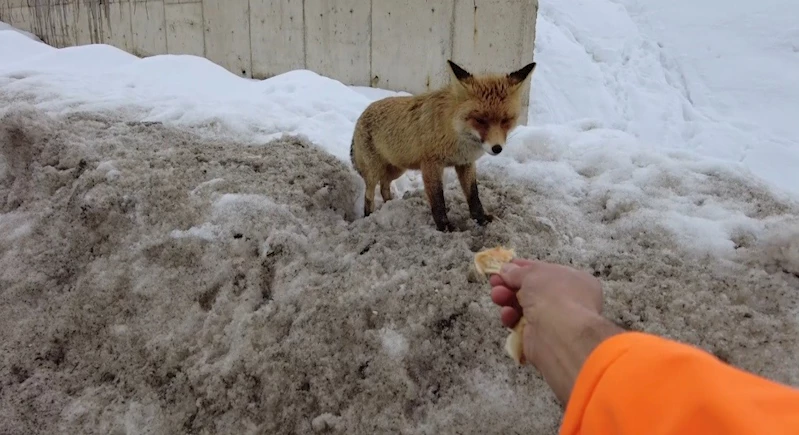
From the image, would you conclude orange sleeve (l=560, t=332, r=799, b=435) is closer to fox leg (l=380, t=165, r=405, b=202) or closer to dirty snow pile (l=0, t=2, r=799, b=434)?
dirty snow pile (l=0, t=2, r=799, b=434)

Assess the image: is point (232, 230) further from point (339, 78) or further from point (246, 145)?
point (339, 78)

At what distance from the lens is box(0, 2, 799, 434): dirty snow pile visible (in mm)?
1967

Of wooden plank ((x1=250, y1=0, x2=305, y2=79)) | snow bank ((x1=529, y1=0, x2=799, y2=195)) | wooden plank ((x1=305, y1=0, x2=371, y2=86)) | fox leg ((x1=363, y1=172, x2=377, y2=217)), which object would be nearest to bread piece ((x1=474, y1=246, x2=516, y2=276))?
fox leg ((x1=363, y1=172, x2=377, y2=217))

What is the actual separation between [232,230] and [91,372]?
0.91 metres

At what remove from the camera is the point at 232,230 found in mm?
2762

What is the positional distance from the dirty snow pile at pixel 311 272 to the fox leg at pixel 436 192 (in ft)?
0.35

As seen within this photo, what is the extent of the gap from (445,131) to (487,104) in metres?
0.30

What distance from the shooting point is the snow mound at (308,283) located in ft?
6.42

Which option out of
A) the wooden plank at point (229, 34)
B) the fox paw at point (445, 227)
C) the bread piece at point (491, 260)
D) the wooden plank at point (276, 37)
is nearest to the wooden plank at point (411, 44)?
the wooden plank at point (276, 37)

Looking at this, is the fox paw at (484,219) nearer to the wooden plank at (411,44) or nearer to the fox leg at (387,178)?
the fox leg at (387,178)

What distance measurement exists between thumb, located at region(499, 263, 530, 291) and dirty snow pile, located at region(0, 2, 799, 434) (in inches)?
25.7

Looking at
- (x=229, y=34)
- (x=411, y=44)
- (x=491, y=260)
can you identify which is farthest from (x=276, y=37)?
(x=491, y=260)

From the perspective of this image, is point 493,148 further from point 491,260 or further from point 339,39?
point 339,39

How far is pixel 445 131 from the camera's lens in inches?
119
